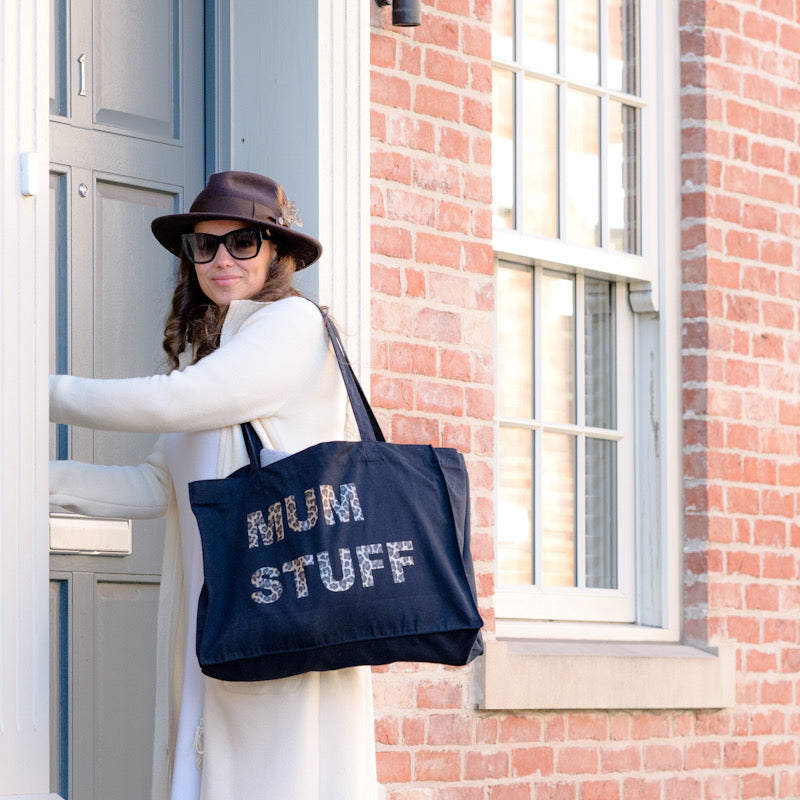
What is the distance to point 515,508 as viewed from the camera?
5176 millimetres

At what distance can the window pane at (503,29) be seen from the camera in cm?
521

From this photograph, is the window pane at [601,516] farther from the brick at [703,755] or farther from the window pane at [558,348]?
the brick at [703,755]

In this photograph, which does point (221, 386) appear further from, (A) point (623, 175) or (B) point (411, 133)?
(A) point (623, 175)

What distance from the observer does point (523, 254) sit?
516cm

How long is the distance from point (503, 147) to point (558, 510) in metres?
1.16

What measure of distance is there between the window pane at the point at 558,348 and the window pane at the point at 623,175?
287 mm

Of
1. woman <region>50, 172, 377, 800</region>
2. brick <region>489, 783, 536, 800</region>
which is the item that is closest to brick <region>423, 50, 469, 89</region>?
woman <region>50, 172, 377, 800</region>

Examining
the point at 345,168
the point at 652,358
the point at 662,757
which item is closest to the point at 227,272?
the point at 345,168

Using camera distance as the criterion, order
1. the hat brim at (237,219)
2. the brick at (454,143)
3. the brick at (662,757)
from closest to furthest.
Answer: the hat brim at (237,219) → the brick at (454,143) → the brick at (662,757)

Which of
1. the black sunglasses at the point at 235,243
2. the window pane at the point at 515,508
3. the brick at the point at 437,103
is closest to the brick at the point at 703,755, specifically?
the window pane at the point at 515,508

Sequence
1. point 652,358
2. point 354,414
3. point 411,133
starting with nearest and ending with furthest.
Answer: point 354,414 → point 411,133 → point 652,358

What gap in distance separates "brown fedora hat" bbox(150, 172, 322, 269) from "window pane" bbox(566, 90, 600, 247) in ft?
6.89

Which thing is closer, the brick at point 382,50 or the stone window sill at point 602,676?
the brick at point 382,50

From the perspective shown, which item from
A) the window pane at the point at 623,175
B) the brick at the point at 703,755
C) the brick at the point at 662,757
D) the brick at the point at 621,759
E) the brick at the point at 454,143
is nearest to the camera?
the brick at the point at 454,143
